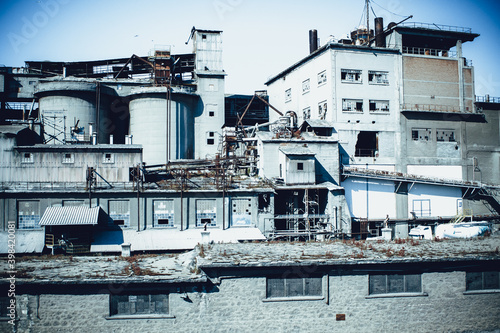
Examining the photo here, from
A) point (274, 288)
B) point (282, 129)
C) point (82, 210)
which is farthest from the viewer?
point (282, 129)

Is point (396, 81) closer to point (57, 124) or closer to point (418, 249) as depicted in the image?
point (418, 249)

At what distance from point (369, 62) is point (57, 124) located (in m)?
32.2

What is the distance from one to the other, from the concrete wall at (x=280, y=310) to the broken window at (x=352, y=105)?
82.7ft

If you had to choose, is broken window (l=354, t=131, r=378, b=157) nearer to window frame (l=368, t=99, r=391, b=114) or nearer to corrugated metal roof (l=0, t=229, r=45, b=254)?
window frame (l=368, t=99, r=391, b=114)

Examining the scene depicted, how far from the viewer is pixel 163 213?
99.3ft

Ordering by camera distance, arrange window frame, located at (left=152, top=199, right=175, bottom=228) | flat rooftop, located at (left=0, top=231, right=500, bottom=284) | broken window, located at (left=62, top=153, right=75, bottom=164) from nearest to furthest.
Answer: flat rooftop, located at (left=0, top=231, right=500, bottom=284), window frame, located at (left=152, top=199, right=175, bottom=228), broken window, located at (left=62, top=153, right=75, bottom=164)

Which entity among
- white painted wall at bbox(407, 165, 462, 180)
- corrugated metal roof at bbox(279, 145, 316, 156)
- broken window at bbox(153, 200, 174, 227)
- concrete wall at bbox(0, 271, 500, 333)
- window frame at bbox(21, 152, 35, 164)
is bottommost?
concrete wall at bbox(0, 271, 500, 333)

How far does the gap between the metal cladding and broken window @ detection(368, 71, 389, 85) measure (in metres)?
3.57

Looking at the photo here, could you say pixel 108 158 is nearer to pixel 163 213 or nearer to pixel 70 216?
pixel 70 216

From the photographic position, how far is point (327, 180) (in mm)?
35781

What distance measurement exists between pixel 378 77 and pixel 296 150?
13.7m

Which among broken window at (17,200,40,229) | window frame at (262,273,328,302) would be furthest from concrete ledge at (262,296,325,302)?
broken window at (17,200,40,229)

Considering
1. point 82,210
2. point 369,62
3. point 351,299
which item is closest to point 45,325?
point 351,299

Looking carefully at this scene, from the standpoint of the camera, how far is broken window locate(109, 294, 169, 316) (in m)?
14.7
